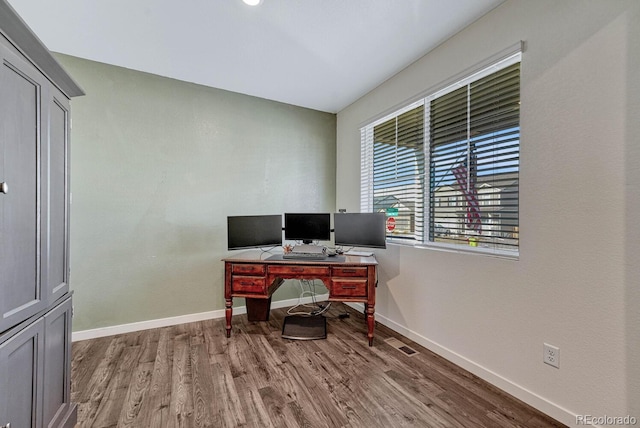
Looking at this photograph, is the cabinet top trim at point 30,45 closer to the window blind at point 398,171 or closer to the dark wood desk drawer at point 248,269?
the dark wood desk drawer at point 248,269

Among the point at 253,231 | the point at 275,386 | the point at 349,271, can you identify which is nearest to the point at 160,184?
the point at 253,231

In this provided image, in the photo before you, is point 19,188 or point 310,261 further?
point 310,261

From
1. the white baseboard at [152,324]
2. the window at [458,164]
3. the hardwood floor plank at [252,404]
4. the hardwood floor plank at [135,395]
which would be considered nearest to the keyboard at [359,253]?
the window at [458,164]

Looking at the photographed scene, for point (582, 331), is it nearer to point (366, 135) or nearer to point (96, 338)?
point (366, 135)

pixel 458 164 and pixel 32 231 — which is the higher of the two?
pixel 458 164

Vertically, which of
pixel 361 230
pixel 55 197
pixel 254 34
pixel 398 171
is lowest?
pixel 361 230

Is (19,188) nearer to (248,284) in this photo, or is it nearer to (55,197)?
(55,197)

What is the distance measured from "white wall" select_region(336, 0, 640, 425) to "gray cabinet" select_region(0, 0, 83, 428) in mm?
2521

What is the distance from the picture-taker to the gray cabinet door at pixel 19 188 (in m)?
0.99

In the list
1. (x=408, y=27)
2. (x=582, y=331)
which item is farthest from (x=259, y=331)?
(x=408, y=27)

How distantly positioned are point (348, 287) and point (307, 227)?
880mm

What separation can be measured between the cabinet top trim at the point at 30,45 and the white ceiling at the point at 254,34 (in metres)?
0.92

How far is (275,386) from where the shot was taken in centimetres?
191

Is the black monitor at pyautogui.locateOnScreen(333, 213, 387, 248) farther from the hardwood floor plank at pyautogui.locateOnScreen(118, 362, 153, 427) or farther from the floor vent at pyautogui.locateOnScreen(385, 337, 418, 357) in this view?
the hardwood floor plank at pyautogui.locateOnScreen(118, 362, 153, 427)
